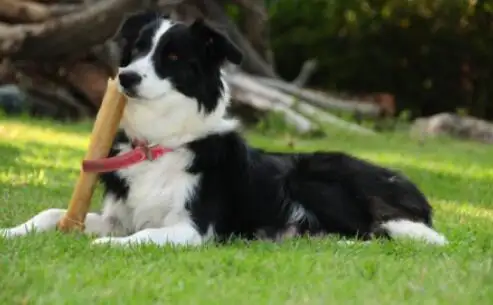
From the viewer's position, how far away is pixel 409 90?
23.1 meters

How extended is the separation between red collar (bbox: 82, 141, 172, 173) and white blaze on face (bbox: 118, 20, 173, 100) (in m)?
0.34

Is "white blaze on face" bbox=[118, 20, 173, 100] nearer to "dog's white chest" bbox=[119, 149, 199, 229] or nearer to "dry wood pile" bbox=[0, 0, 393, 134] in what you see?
"dog's white chest" bbox=[119, 149, 199, 229]

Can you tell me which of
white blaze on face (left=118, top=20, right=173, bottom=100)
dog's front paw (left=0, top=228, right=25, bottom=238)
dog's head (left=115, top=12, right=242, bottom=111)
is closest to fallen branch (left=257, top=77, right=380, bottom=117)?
dog's head (left=115, top=12, right=242, bottom=111)

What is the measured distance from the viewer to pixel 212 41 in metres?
5.78

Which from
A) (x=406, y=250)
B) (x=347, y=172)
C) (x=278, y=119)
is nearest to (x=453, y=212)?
(x=347, y=172)

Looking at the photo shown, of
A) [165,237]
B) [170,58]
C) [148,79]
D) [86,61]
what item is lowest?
[86,61]

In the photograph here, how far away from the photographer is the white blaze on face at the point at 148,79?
5.47m

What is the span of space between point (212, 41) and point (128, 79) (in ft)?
2.04

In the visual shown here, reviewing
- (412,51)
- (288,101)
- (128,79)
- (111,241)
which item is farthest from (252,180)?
(412,51)

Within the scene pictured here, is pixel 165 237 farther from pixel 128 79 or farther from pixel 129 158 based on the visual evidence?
pixel 128 79

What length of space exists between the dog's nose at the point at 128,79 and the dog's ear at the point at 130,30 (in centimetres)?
38

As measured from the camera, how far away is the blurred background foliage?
74.7 feet

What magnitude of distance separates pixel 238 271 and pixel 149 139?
143cm

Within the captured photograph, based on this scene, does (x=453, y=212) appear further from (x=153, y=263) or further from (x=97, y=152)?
(x=153, y=263)
